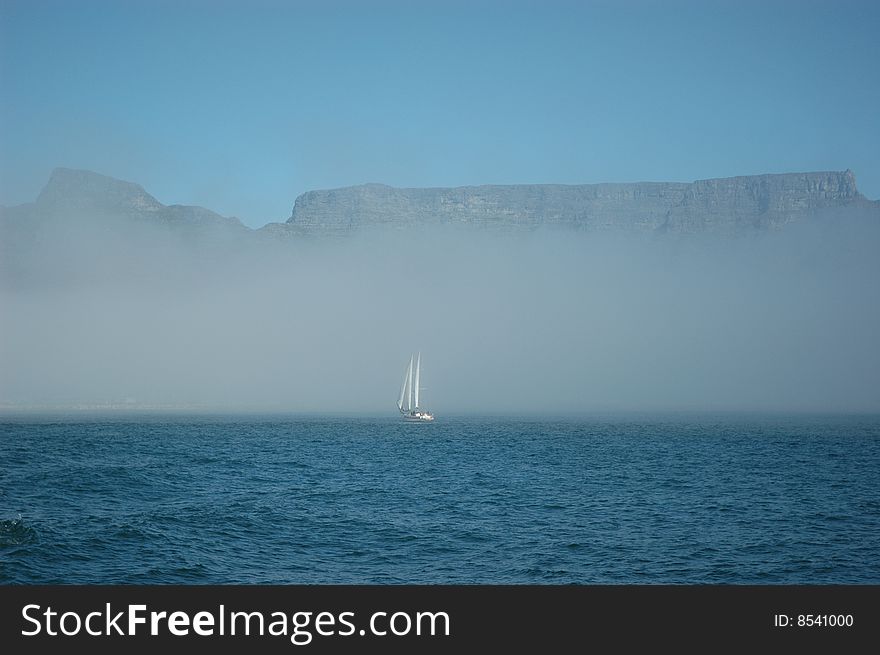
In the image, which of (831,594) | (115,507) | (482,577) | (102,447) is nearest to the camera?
(831,594)

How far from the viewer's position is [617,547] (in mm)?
28875

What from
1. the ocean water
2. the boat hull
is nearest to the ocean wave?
the ocean water

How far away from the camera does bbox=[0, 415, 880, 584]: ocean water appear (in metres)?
25.2

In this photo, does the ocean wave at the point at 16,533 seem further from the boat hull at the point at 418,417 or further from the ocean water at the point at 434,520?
the boat hull at the point at 418,417

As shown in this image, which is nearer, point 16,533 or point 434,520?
point 16,533

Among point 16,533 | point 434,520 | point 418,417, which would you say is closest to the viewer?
point 16,533

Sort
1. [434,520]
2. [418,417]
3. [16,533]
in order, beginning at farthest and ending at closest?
[418,417] → [434,520] → [16,533]

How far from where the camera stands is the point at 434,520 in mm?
35094

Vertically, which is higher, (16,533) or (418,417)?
(16,533)

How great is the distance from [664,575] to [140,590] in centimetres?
1928

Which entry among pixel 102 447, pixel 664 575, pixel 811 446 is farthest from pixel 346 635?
pixel 811 446

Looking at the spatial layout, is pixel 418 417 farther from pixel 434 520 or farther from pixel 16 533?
pixel 16 533

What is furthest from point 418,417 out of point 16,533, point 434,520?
point 16,533

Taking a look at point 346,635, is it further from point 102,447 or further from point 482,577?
point 102,447
